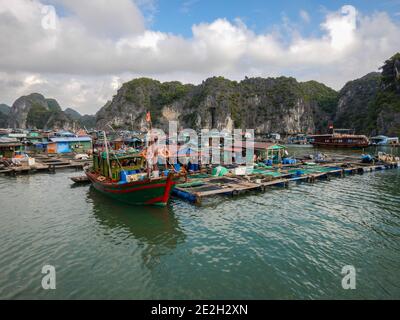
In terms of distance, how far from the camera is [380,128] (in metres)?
109

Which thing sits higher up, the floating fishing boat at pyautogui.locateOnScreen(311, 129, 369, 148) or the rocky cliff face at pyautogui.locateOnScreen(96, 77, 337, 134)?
the rocky cliff face at pyautogui.locateOnScreen(96, 77, 337, 134)

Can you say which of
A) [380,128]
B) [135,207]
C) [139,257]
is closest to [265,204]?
[135,207]

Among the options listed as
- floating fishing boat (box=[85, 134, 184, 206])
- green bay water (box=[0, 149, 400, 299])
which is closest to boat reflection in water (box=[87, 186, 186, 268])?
green bay water (box=[0, 149, 400, 299])

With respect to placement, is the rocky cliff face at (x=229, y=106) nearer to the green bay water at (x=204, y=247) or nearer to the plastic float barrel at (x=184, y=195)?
the plastic float barrel at (x=184, y=195)

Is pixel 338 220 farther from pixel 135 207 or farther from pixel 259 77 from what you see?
pixel 259 77

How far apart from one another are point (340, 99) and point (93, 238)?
18306 cm

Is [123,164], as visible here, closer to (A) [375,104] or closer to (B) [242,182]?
(B) [242,182]

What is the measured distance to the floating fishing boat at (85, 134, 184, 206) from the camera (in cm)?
2191

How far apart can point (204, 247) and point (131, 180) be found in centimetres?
1145

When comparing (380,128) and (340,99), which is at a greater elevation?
(340,99)

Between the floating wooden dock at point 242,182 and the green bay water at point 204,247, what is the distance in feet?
3.94

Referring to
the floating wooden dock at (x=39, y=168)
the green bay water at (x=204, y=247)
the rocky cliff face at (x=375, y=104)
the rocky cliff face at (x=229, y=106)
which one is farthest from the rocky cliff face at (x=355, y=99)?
the green bay water at (x=204, y=247)

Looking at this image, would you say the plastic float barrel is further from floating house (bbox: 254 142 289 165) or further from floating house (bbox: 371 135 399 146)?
floating house (bbox: 371 135 399 146)

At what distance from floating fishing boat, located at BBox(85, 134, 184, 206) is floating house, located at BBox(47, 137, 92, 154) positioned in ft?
129
